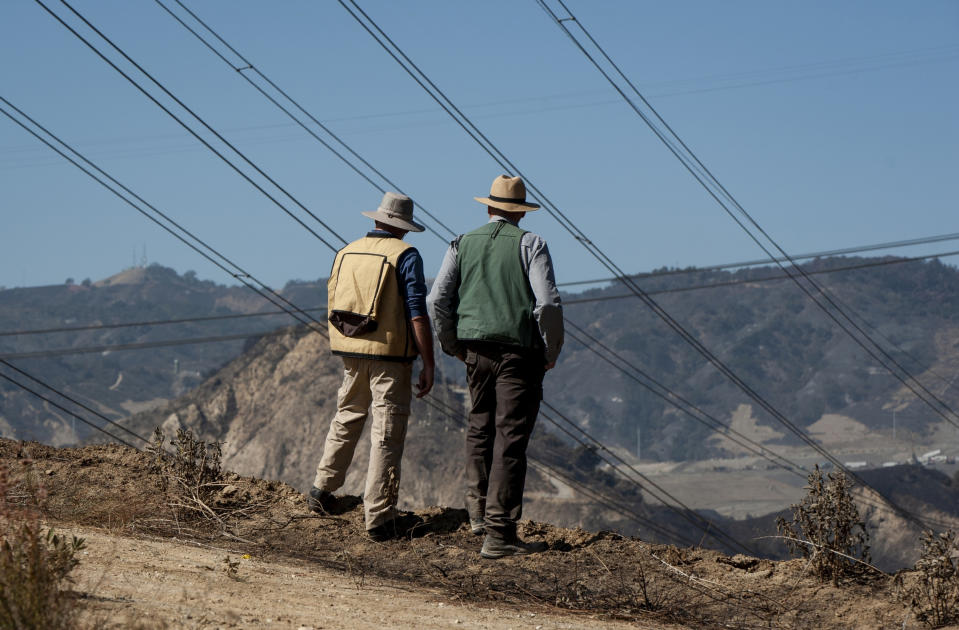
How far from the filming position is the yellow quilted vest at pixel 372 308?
20.2ft

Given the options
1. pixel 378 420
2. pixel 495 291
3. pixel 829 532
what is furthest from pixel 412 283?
pixel 829 532

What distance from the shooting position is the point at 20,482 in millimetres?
6750

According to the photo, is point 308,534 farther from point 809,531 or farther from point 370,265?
point 809,531

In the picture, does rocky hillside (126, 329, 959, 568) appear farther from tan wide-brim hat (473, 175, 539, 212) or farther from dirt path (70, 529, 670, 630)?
dirt path (70, 529, 670, 630)

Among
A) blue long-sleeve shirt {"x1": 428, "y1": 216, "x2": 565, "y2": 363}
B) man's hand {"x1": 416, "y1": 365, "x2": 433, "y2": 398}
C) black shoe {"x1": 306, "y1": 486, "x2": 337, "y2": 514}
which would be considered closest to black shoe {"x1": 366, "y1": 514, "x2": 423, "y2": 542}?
black shoe {"x1": 306, "y1": 486, "x2": 337, "y2": 514}

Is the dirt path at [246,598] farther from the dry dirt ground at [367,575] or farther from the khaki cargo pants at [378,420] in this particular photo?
the khaki cargo pants at [378,420]

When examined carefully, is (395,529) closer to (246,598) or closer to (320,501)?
(320,501)

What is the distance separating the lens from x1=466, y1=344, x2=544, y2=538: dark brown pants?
5.82 m

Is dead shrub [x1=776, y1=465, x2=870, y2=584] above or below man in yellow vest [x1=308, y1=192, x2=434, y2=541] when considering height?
below

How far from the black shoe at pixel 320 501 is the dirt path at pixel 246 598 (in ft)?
3.16

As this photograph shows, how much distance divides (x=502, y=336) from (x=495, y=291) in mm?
250

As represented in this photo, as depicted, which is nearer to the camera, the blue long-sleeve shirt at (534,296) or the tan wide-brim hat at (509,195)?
the blue long-sleeve shirt at (534,296)

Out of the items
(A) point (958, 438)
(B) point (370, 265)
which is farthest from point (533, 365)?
(A) point (958, 438)

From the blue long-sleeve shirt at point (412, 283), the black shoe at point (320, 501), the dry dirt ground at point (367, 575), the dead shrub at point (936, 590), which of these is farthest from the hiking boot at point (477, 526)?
the dead shrub at point (936, 590)
